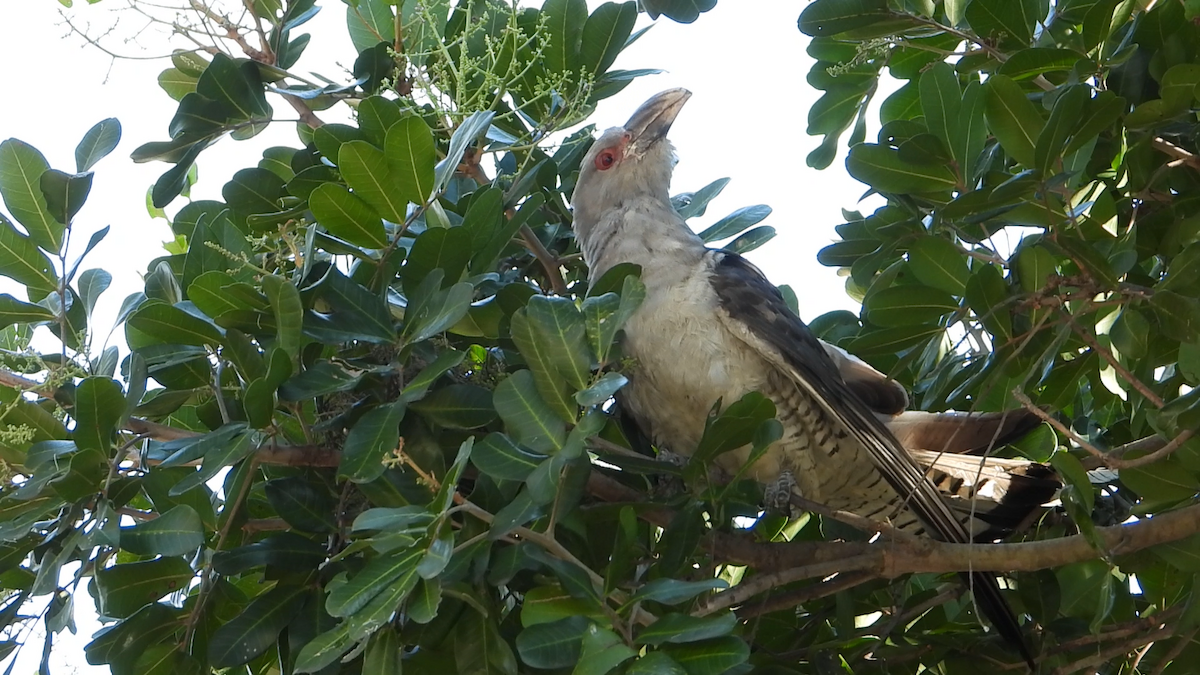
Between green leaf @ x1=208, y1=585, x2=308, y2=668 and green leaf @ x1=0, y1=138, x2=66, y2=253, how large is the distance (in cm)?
95

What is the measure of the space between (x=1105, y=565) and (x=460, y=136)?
1825mm

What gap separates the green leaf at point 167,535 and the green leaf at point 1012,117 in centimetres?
191

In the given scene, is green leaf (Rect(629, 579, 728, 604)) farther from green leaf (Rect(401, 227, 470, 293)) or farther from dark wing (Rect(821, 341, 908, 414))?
dark wing (Rect(821, 341, 908, 414))

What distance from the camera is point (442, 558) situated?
1.75 meters

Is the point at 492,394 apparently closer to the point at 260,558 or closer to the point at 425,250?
the point at 425,250

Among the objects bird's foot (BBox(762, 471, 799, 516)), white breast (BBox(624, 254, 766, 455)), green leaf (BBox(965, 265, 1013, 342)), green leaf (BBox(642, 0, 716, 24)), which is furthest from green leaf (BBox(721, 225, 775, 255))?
green leaf (BBox(965, 265, 1013, 342))

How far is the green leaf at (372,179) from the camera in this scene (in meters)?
2.23

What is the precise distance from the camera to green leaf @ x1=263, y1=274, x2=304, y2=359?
2051 mm

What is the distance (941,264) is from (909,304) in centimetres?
13

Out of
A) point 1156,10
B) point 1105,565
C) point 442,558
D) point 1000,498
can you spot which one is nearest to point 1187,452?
point 1105,565

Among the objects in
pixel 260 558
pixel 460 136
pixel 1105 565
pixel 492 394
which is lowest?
pixel 1105 565

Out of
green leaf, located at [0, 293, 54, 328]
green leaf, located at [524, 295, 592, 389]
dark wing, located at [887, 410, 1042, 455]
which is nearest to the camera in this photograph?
green leaf, located at [524, 295, 592, 389]

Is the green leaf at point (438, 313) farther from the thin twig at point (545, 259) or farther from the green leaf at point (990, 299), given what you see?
the green leaf at point (990, 299)

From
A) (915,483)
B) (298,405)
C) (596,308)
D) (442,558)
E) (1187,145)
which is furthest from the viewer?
(915,483)
